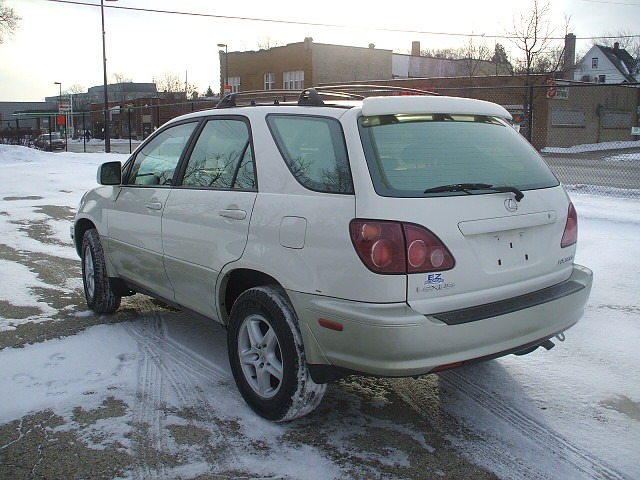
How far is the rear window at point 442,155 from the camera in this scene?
10.5ft

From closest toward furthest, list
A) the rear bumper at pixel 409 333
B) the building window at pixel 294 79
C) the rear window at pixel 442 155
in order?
the rear bumper at pixel 409 333 → the rear window at pixel 442 155 → the building window at pixel 294 79

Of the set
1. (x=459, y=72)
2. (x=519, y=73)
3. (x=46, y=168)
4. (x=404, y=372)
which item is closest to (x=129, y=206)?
(x=404, y=372)

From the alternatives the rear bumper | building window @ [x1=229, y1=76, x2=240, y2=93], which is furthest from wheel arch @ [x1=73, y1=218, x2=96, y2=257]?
building window @ [x1=229, y1=76, x2=240, y2=93]

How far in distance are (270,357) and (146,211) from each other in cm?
173

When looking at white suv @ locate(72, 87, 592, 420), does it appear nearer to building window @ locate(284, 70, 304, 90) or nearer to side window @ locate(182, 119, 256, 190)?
side window @ locate(182, 119, 256, 190)

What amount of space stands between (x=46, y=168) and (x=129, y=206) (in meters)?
19.0

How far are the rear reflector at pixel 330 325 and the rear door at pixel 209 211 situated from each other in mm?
748

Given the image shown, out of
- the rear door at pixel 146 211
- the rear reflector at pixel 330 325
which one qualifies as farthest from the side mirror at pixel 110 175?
the rear reflector at pixel 330 325

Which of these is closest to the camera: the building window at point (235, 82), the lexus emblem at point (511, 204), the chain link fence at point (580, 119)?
the lexus emblem at point (511, 204)

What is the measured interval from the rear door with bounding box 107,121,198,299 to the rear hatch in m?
1.77

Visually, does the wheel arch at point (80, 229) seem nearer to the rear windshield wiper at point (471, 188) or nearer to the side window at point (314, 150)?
the side window at point (314, 150)

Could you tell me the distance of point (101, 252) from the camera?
5473mm

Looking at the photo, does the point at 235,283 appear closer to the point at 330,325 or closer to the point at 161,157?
the point at 330,325

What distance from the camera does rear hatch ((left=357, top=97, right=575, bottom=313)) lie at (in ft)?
10.1
